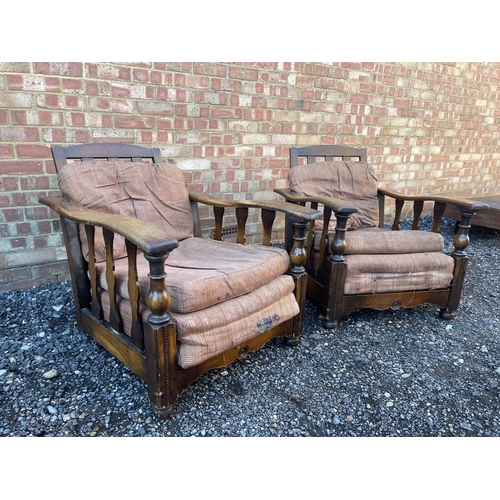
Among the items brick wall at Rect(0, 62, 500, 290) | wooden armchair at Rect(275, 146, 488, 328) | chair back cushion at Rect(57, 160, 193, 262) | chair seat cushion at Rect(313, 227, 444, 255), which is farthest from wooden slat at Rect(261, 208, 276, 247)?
brick wall at Rect(0, 62, 500, 290)

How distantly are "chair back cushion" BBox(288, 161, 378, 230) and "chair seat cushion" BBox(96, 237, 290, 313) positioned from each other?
2.58 feet

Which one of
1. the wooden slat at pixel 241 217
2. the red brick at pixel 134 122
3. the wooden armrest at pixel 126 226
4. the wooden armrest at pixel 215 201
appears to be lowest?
the wooden slat at pixel 241 217

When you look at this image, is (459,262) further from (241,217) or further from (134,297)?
(134,297)

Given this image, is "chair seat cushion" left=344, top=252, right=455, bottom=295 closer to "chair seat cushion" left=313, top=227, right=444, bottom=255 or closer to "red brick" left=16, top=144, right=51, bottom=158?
"chair seat cushion" left=313, top=227, right=444, bottom=255

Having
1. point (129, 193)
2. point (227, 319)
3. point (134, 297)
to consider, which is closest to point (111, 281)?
point (134, 297)

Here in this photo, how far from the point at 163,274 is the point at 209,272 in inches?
10.8

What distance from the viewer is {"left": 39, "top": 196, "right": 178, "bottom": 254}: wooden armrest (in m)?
1.20

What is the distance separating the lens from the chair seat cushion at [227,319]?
1364 mm

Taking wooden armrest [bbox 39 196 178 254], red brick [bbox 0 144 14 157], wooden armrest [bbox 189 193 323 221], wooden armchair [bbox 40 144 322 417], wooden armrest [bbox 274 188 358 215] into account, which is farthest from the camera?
red brick [bbox 0 144 14 157]

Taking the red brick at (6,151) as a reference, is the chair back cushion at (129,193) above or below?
below

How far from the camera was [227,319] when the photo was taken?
146 centimetres

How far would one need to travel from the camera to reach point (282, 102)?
10.2 feet

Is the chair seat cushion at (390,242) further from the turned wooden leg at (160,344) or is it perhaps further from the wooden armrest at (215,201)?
the turned wooden leg at (160,344)

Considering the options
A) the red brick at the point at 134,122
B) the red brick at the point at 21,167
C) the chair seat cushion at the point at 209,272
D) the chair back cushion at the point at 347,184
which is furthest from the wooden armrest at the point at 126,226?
the chair back cushion at the point at 347,184
